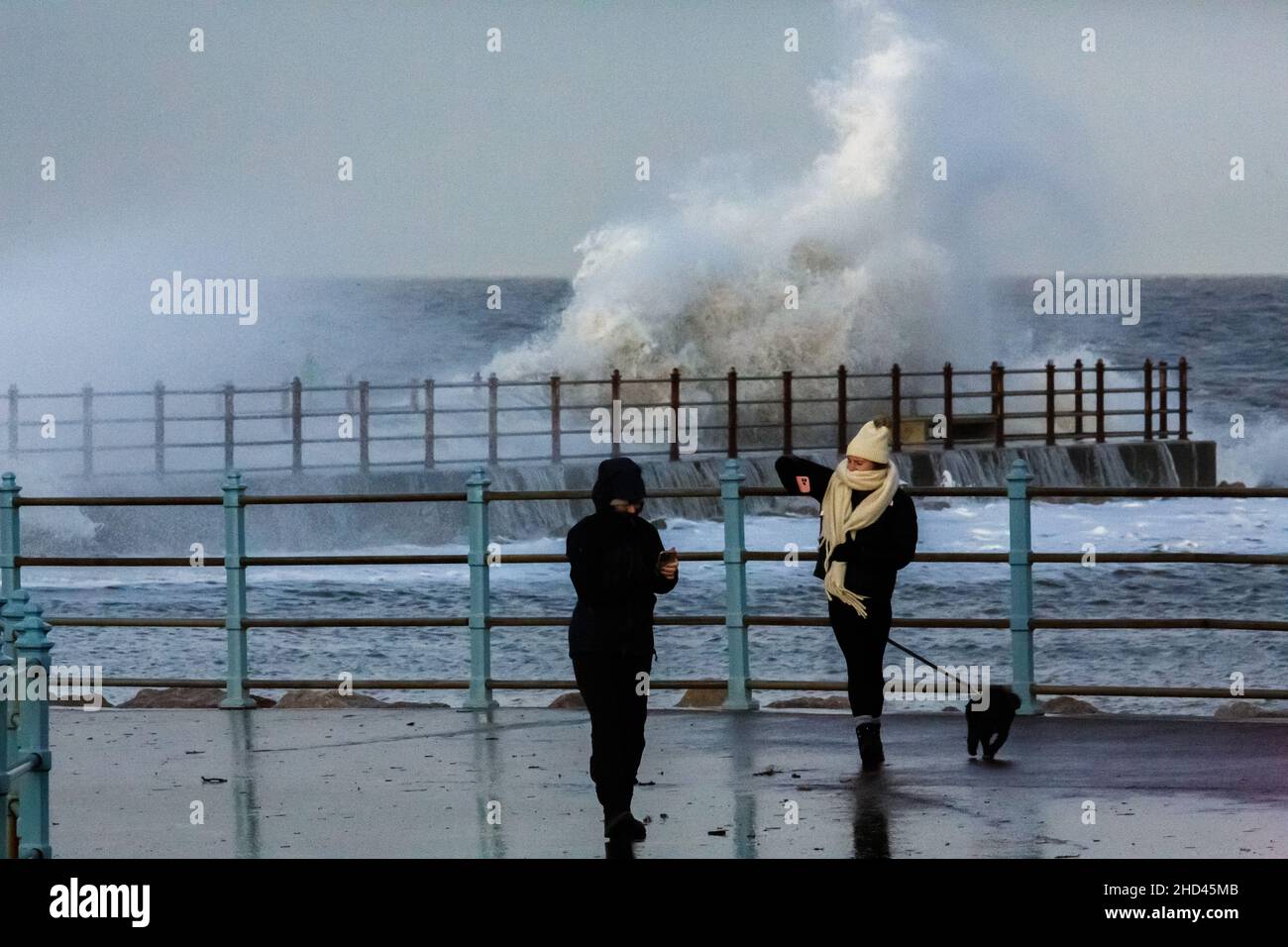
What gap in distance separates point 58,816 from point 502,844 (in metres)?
2.07

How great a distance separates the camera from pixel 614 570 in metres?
8.48

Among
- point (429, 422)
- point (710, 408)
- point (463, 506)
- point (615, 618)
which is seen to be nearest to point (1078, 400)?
point (463, 506)

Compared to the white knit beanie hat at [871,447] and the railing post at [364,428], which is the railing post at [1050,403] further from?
the white knit beanie hat at [871,447]

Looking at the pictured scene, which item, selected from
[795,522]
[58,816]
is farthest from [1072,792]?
[795,522]

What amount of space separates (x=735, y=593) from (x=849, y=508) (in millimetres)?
2320

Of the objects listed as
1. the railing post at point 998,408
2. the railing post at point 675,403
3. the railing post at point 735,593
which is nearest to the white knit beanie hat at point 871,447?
the railing post at point 735,593

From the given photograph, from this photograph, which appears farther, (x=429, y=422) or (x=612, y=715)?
(x=429, y=422)

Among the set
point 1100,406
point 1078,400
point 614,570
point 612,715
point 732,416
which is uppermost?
point 1078,400

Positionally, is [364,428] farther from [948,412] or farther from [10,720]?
[10,720]

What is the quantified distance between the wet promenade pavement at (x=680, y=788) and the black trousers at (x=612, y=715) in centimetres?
25

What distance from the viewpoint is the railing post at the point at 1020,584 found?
11844mm

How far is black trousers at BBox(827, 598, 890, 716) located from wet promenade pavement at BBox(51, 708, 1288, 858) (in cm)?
32

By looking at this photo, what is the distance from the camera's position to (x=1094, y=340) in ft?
280
